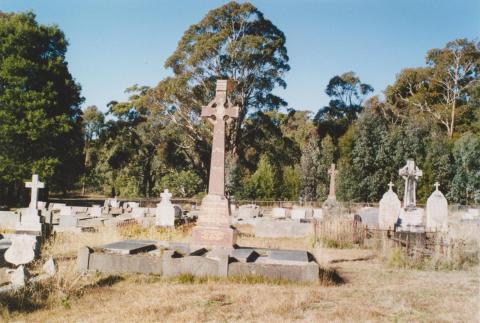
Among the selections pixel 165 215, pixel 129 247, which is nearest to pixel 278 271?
pixel 129 247

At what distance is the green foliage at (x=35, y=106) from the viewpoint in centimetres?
2706

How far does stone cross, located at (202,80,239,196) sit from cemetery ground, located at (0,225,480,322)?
3306 mm

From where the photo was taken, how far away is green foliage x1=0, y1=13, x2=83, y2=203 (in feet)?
88.8

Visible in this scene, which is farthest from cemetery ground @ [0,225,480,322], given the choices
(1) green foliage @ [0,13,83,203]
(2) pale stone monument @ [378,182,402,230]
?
(1) green foliage @ [0,13,83,203]

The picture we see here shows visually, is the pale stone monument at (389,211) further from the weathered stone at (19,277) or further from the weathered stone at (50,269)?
the weathered stone at (19,277)

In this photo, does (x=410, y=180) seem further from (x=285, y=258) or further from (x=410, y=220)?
(x=285, y=258)

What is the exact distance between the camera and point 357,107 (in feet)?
146

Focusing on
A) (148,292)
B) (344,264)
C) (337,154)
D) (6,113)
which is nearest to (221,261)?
(148,292)

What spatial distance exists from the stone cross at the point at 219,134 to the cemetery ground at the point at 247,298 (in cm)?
331

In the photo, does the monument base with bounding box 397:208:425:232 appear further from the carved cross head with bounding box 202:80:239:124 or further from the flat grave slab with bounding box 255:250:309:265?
the carved cross head with bounding box 202:80:239:124

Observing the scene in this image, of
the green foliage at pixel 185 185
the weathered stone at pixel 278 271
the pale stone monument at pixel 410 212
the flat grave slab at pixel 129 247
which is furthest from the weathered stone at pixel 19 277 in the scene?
the green foliage at pixel 185 185

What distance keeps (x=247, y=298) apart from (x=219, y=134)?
5414 mm

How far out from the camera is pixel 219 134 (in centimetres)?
Result: 1127

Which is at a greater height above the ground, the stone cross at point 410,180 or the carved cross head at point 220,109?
the carved cross head at point 220,109
